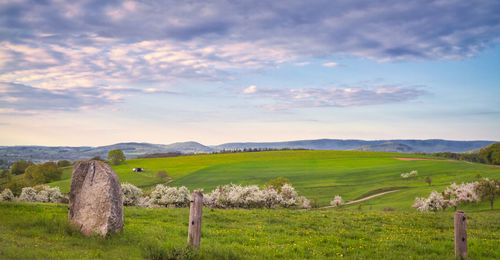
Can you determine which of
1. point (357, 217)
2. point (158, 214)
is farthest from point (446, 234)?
point (158, 214)

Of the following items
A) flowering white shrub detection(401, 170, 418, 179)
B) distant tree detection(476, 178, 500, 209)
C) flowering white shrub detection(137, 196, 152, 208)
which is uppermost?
distant tree detection(476, 178, 500, 209)

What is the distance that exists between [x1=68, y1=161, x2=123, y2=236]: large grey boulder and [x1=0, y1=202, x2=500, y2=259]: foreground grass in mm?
529

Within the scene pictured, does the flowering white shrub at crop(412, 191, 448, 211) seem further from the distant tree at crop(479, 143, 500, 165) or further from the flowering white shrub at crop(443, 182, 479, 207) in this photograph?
the distant tree at crop(479, 143, 500, 165)

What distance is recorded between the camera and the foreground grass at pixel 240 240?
11.9m

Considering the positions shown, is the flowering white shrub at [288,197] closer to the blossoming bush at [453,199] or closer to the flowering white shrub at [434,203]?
the flowering white shrub at [434,203]

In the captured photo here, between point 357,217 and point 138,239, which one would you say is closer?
point 138,239

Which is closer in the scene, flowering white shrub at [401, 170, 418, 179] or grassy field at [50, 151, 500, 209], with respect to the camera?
grassy field at [50, 151, 500, 209]

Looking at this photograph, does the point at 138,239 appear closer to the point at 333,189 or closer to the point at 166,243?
the point at 166,243

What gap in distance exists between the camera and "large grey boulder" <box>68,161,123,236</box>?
14375 mm

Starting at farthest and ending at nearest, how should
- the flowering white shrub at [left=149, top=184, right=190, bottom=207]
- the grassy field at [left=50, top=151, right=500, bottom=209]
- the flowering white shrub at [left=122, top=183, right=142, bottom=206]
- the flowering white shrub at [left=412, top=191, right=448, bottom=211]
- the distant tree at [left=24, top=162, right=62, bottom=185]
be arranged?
the distant tree at [left=24, top=162, right=62, bottom=185] → the grassy field at [left=50, top=151, right=500, bottom=209] → the flowering white shrub at [left=412, top=191, right=448, bottom=211] → the flowering white shrub at [left=149, top=184, right=190, bottom=207] → the flowering white shrub at [left=122, top=183, right=142, bottom=206]

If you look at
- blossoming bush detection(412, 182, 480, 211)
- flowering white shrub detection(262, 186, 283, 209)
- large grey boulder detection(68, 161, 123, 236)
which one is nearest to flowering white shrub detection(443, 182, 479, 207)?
blossoming bush detection(412, 182, 480, 211)

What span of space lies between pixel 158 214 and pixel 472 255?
57.9 ft

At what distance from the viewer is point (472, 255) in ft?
43.9

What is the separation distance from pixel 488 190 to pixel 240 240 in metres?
43.3
